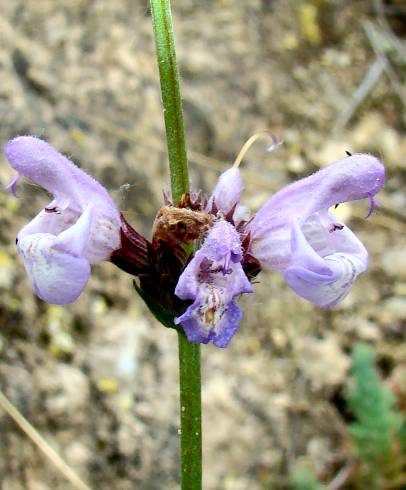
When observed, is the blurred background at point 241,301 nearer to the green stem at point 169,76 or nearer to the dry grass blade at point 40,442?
the dry grass blade at point 40,442

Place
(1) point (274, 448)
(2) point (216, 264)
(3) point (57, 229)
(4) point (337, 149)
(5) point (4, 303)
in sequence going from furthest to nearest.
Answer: (4) point (337, 149), (1) point (274, 448), (5) point (4, 303), (3) point (57, 229), (2) point (216, 264)

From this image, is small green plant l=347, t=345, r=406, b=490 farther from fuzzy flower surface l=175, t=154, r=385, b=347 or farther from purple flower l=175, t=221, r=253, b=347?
purple flower l=175, t=221, r=253, b=347

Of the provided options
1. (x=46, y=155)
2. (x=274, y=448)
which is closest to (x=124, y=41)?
(x=274, y=448)

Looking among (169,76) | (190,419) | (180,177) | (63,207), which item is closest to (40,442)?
(190,419)

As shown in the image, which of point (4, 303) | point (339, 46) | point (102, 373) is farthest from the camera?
point (339, 46)

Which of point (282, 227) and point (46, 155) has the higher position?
point (46, 155)

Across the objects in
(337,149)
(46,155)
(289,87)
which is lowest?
(337,149)

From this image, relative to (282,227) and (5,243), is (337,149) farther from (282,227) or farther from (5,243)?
(282,227)
